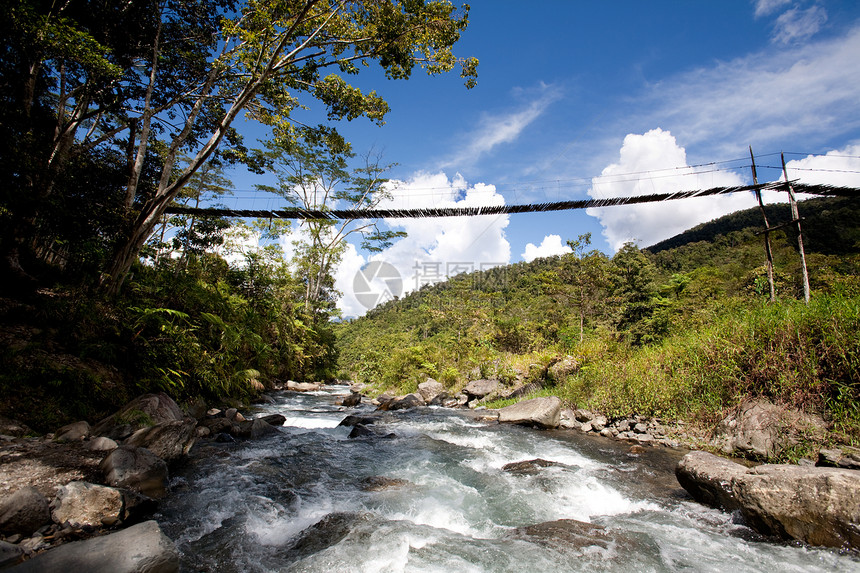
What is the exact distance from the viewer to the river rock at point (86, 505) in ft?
7.63

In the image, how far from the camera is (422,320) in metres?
51.4

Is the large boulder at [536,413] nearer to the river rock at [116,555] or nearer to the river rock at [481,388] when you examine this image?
the river rock at [481,388]

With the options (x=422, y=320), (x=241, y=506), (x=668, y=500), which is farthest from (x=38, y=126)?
(x=422, y=320)

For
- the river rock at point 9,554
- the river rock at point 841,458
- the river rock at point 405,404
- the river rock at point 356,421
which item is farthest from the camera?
the river rock at point 405,404

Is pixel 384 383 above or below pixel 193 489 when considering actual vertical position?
below

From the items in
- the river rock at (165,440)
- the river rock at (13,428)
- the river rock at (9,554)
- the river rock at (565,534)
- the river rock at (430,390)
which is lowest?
the river rock at (430,390)

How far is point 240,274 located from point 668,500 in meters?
12.7

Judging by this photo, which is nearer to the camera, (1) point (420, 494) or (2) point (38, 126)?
(1) point (420, 494)

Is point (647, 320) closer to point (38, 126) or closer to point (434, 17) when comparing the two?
point (434, 17)

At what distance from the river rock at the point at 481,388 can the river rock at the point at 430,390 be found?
1.29 m

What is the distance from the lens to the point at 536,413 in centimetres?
747

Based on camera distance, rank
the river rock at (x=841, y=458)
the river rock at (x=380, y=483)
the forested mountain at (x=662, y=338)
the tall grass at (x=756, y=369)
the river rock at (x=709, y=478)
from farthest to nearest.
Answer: the forested mountain at (x=662, y=338)
the tall grass at (x=756, y=369)
the river rock at (x=380, y=483)
the river rock at (x=841, y=458)
the river rock at (x=709, y=478)

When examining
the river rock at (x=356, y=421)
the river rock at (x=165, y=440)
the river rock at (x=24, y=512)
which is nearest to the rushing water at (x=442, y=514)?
the river rock at (x=165, y=440)

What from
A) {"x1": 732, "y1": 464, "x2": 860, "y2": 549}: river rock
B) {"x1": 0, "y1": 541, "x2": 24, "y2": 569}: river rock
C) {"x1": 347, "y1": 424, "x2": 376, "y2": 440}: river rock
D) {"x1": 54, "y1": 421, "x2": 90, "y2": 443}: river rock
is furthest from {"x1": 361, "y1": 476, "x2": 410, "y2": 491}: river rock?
{"x1": 732, "y1": 464, "x2": 860, "y2": 549}: river rock
